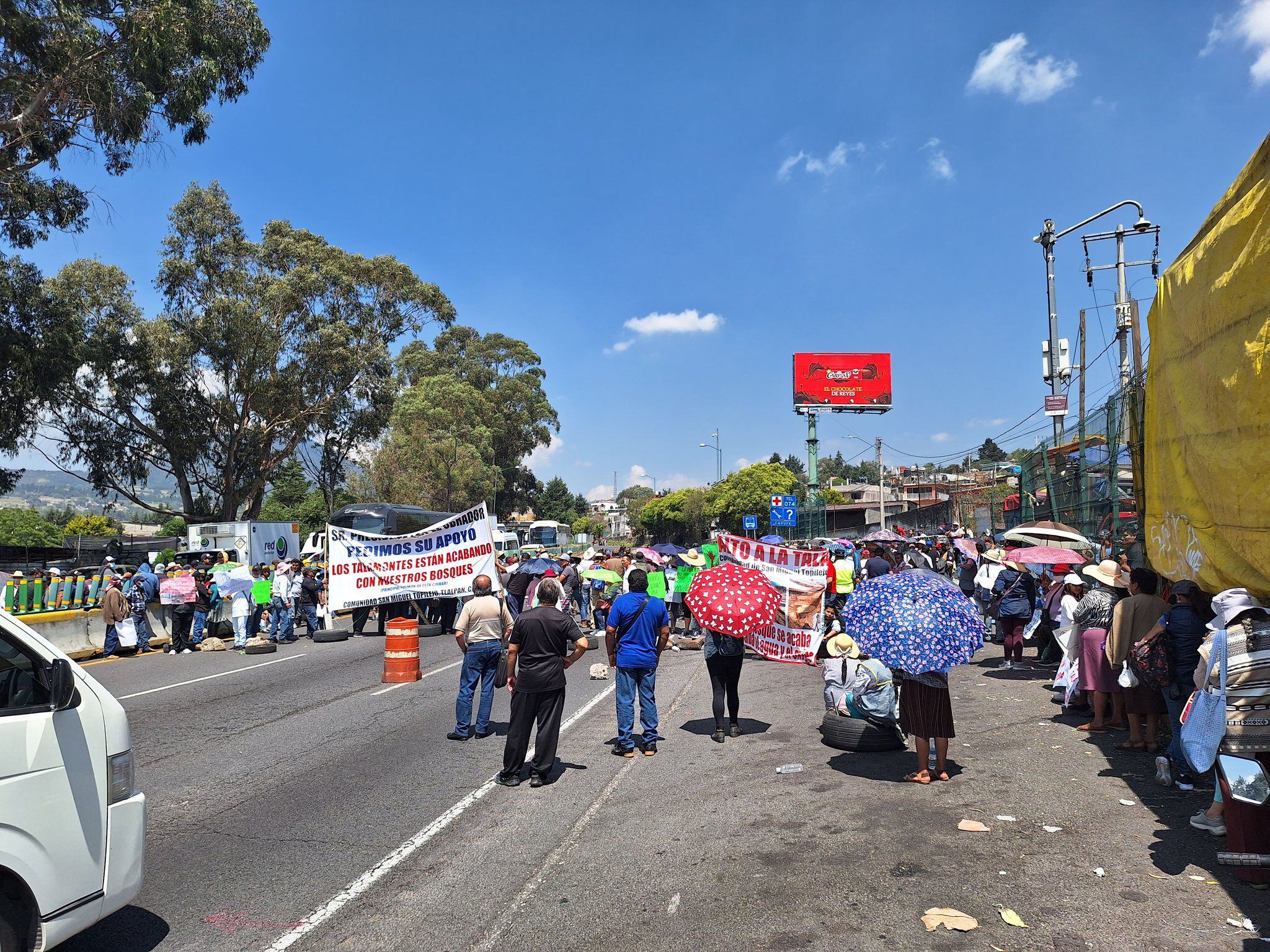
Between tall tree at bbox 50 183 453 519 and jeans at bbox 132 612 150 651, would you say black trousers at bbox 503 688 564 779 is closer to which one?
jeans at bbox 132 612 150 651

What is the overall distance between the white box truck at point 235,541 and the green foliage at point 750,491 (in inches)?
1917

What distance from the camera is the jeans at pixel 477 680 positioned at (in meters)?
9.03

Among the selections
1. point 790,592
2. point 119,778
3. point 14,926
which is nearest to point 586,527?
point 790,592

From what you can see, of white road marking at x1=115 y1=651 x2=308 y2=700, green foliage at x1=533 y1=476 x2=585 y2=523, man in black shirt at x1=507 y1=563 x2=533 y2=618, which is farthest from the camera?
green foliage at x1=533 y1=476 x2=585 y2=523

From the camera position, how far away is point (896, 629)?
274 inches

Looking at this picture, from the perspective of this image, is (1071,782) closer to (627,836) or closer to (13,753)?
(627,836)

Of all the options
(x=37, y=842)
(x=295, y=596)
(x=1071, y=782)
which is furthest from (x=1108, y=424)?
(x=295, y=596)

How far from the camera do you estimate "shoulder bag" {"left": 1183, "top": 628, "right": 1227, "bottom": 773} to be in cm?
491

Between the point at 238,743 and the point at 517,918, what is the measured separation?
19.0 ft

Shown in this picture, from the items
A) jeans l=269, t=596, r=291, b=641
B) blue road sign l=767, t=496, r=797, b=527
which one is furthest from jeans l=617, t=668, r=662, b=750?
blue road sign l=767, t=496, r=797, b=527

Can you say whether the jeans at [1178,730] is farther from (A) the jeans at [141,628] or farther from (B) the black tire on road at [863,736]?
(A) the jeans at [141,628]

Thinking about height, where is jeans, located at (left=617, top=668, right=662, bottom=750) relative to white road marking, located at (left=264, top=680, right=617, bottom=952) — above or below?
above

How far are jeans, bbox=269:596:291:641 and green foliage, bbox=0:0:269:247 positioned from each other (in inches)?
543

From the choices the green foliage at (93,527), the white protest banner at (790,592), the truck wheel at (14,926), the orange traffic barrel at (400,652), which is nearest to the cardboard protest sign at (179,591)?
the orange traffic barrel at (400,652)
